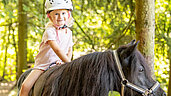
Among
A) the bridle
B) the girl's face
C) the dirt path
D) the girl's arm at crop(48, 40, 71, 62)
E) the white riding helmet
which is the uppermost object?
the white riding helmet

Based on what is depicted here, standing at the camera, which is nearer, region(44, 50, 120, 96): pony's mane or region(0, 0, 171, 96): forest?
region(44, 50, 120, 96): pony's mane

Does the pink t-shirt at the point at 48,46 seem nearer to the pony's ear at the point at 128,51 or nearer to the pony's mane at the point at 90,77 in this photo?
the pony's mane at the point at 90,77

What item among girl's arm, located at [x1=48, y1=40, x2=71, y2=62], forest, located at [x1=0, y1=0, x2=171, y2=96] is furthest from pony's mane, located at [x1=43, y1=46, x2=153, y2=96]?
forest, located at [x1=0, y1=0, x2=171, y2=96]

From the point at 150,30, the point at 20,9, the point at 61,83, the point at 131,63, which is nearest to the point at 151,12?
the point at 150,30

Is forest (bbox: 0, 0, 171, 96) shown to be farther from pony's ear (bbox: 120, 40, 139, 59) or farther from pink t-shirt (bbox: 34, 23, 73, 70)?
pony's ear (bbox: 120, 40, 139, 59)

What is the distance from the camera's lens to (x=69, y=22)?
3.35 metres

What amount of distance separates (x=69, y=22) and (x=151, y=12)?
1.27m

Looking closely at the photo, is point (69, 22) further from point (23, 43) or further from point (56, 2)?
point (23, 43)

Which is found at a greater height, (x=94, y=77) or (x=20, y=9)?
(x=20, y=9)

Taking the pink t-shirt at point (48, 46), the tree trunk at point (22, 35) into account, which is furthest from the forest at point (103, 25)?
the pink t-shirt at point (48, 46)

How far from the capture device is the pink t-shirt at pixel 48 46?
294cm

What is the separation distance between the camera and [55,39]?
2.96 metres

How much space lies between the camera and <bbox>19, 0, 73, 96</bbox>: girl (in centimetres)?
287

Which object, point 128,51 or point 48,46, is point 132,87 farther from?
point 48,46
